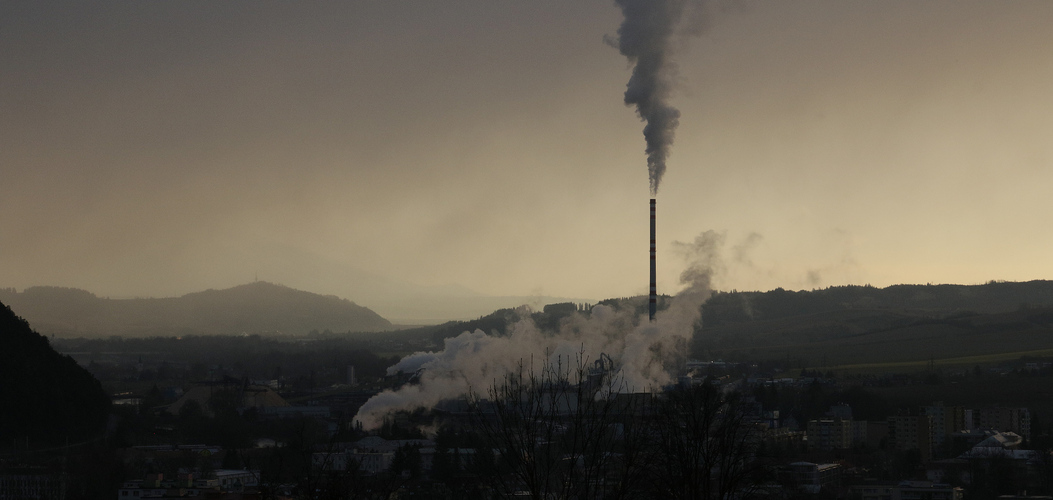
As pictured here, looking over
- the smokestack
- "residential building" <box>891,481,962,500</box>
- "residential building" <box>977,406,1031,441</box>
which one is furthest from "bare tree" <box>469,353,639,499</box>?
"residential building" <box>977,406,1031,441</box>

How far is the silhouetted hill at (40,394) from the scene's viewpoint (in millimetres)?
76875

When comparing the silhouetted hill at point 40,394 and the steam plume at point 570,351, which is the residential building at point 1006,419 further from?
the silhouetted hill at point 40,394

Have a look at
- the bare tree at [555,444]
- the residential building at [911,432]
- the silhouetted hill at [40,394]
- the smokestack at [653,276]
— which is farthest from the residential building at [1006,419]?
the bare tree at [555,444]

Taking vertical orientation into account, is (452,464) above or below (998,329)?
below

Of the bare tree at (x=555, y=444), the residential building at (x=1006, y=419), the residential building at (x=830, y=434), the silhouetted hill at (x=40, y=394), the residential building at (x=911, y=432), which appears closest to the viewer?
the bare tree at (x=555, y=444)

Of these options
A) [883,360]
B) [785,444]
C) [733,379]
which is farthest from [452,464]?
[883,360]

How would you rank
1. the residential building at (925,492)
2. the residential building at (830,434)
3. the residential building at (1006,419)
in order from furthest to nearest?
1. the residential building at (1006,419)
2. the residential building at (830,434)
3. the residential building at (925,492)

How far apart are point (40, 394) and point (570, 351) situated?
36993 mm

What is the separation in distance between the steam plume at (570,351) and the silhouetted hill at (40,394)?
78.8 ft

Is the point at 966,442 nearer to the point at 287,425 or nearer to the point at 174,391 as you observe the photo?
the point at 287,425

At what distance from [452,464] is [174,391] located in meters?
84.4

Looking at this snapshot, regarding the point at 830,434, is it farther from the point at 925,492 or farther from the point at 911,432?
the point at 925,492

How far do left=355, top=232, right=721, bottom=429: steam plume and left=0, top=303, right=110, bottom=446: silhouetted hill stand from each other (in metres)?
24.0

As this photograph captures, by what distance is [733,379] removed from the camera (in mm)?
139250
